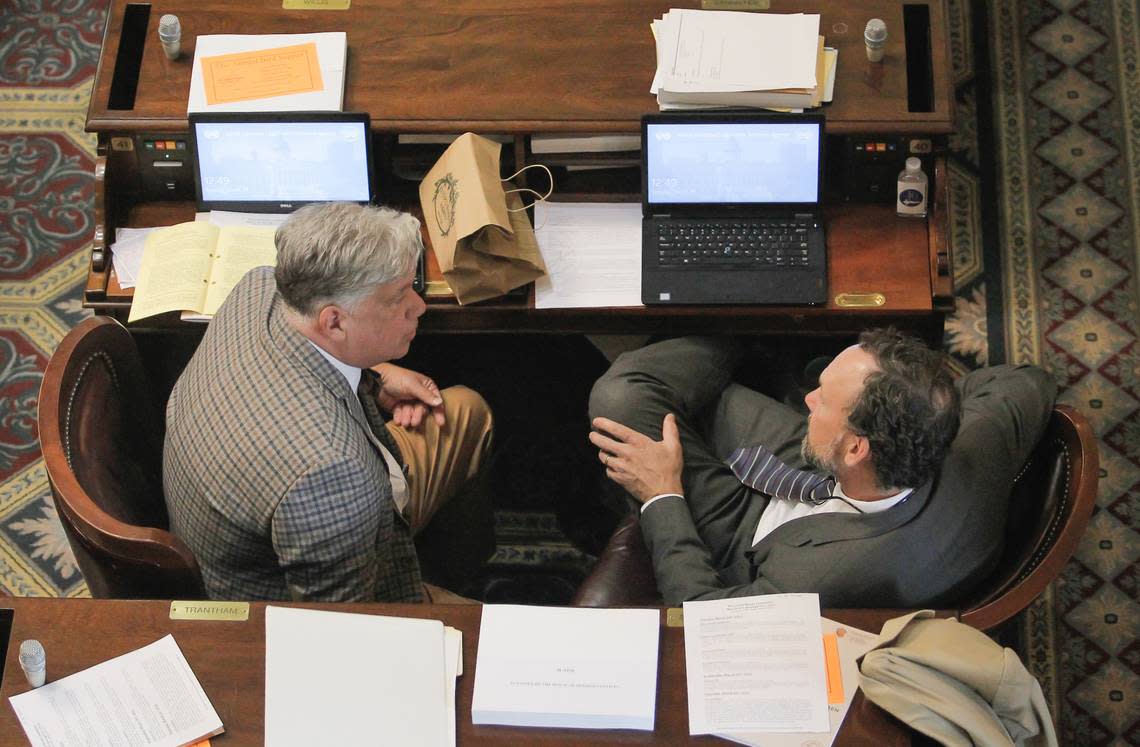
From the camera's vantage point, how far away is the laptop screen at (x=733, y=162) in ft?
8.67

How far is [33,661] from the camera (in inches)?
75.8

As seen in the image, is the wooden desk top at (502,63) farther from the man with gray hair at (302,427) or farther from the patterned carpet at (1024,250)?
the patterned carpet at (1024,250)

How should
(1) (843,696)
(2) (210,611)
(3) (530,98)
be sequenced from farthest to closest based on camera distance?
(3) (530,98) < (2) (210,611) < (1) (843,696)

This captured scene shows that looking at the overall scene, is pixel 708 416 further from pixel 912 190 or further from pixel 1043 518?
pixel 1043 518

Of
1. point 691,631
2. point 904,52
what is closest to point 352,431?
point 691,631

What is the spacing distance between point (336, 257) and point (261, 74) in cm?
72

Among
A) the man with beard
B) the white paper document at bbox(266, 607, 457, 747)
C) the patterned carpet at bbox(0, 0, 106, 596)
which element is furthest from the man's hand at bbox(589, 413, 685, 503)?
the patterned carpet at bbox(0, 0, 106, 596)

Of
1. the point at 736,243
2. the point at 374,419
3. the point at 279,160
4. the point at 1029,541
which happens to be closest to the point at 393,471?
the point at 374,419

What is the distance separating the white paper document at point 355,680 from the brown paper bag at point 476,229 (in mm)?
840

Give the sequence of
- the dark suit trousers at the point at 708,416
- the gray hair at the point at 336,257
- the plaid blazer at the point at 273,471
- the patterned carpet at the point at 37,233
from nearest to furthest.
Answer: the plaid blazer at the point at 273,471, the gray hair at the point at 336,257, the dark suit trousers at the point at 708,416, the patterned carpet at the point at 37,233

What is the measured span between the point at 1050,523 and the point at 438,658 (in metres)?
1.03

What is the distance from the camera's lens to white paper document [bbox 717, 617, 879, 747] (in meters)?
1.88

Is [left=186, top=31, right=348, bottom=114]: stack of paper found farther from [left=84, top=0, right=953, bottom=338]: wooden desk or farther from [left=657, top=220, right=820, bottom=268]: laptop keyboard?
[left=657, top=220, right=820, bottom=268]: laptop keyboard

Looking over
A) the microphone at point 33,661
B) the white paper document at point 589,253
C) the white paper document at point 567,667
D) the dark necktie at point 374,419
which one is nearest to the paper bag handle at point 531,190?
the white paper document at point 589,253
